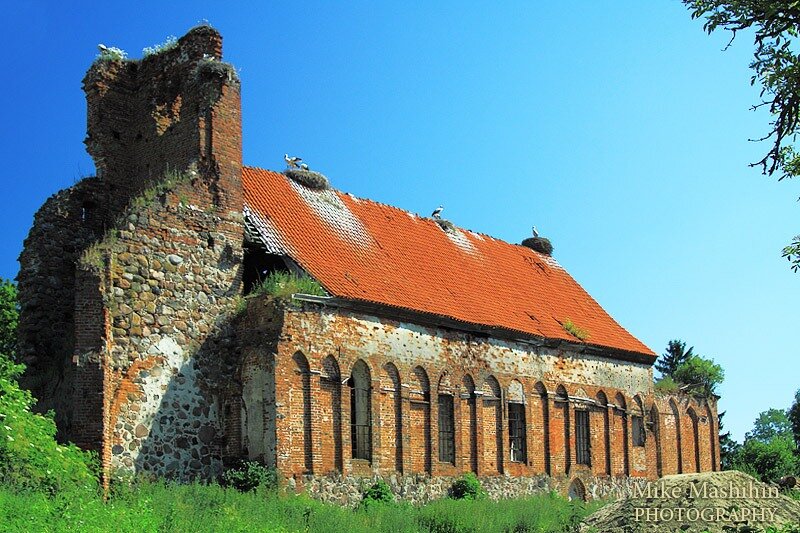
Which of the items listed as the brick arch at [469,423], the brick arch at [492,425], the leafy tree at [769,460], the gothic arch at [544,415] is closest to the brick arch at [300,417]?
the brick arch at [469,423]

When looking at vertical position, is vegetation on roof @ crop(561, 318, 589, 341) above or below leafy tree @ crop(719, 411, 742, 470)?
above

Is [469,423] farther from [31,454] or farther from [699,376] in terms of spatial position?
[699,376]

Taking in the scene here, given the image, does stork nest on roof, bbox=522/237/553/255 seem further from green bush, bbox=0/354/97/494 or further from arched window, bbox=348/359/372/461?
green bush, bbox=0/354/97/494

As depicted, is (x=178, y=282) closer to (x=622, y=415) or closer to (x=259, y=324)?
(x=259, y=324)

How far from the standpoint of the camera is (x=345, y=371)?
24.7 meters

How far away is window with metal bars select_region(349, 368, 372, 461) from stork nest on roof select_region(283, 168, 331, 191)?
6.25 m

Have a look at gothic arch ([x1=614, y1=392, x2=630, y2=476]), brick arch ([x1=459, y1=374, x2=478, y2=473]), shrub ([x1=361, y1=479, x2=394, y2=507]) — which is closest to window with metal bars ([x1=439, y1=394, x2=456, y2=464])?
brick arch ([x1=459, y1=374, x2=478, y2=473])

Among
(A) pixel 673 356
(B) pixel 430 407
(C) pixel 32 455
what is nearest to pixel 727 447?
(A) pixel 673 356

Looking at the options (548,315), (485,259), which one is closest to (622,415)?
(548,315)

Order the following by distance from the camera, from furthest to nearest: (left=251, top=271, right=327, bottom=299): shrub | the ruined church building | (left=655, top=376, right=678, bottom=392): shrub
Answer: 1. (left=655, top=376, right=678, bottom=392): shrub
2. (left=251, top=271, right=327, bottom=299): shrub
3. the ruined church building

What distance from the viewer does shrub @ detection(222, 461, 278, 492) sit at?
22031 mm

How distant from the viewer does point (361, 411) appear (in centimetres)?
2552

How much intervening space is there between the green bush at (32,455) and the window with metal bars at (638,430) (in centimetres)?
1994

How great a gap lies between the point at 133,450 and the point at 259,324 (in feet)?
12.8
